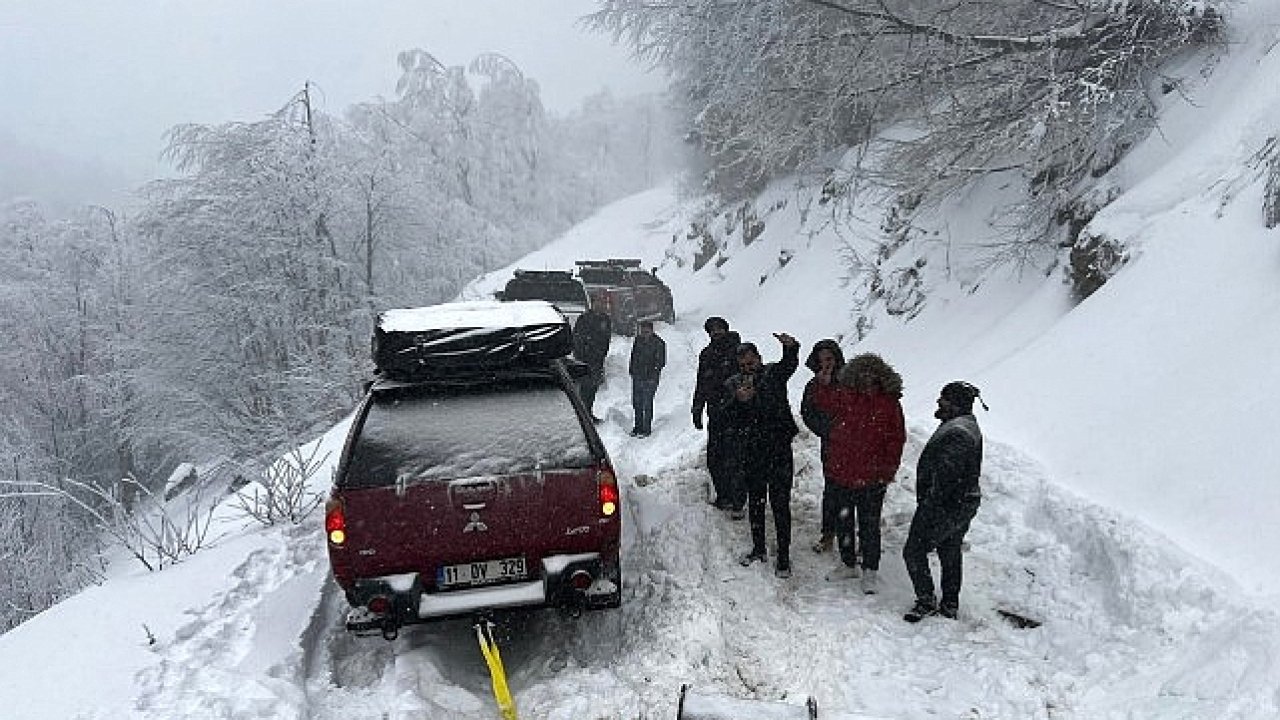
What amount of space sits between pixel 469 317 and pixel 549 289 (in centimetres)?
1095

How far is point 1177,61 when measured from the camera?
385 inches

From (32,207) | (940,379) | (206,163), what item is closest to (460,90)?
(32,207)

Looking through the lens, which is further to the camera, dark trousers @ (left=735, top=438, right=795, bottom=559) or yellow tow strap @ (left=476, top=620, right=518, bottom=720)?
dark trousers @ (left=735, top=438, right=795, bottom=559)

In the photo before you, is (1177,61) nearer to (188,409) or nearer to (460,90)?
(188,409)

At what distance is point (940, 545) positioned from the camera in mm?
4844

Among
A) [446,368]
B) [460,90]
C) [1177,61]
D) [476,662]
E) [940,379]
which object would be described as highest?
[460,90]

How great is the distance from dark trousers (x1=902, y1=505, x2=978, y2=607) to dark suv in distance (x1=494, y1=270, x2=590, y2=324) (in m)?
12.1

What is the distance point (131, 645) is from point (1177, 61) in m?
12.2

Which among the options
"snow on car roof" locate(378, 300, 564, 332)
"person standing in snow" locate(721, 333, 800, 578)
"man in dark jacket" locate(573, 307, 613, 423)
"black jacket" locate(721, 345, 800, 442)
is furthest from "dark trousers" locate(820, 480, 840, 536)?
"man in dark jacket" locate(573, 307, 613, 423)

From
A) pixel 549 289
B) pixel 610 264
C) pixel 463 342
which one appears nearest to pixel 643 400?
pixel 463 342

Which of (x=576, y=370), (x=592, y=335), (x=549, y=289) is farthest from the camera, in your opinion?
(x=549, y=289)

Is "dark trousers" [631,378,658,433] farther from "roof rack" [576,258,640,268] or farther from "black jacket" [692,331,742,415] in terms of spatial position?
"roof rack" [576,258,640,268]

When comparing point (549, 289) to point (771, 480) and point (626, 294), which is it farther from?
point (771, 480)

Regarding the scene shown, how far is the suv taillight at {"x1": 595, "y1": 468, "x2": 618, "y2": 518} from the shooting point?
4.47m
